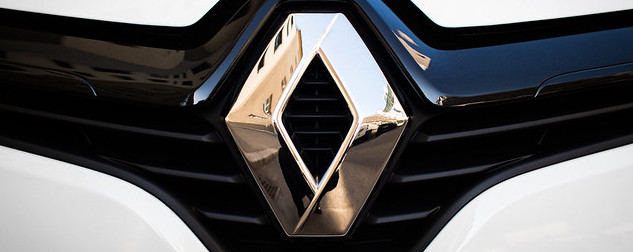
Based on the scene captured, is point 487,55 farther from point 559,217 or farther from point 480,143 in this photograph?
point 559,217

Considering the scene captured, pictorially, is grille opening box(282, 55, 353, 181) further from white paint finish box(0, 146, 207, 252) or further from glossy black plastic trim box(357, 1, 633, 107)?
white paint finish box(0, 146, 207, 252)

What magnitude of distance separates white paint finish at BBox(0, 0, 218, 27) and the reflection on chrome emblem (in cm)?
17

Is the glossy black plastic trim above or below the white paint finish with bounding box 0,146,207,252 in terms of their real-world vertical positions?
above

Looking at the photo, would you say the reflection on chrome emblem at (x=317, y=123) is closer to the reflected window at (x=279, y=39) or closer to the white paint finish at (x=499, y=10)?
the reflected window at (x=279, y=39)

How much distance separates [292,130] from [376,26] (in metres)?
0.24

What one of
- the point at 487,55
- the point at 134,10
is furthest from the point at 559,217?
the point at 134,10

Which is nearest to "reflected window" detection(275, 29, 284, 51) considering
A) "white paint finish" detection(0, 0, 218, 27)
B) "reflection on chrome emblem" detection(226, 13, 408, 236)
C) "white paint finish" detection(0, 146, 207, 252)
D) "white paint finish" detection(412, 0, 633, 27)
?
"reflection on chrome emblem" detection(226, 13, 408, 236)

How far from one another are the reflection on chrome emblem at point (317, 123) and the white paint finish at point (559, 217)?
0.68ft

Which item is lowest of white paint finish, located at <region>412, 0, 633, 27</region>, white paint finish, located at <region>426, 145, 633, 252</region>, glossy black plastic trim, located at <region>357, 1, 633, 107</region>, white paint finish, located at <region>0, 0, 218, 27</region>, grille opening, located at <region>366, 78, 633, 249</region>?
white paint finish, located at <region>426, 145, 633, 252</region>

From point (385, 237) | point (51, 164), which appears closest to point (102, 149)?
point (51, 164)

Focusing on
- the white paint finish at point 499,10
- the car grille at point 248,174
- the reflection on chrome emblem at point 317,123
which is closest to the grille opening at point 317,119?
the reflection on chrome emblem at point 317,123

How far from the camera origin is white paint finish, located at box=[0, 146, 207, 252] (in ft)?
2.93

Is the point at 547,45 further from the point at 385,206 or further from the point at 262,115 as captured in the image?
the point at 262,115

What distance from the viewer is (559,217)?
88 centimetres
